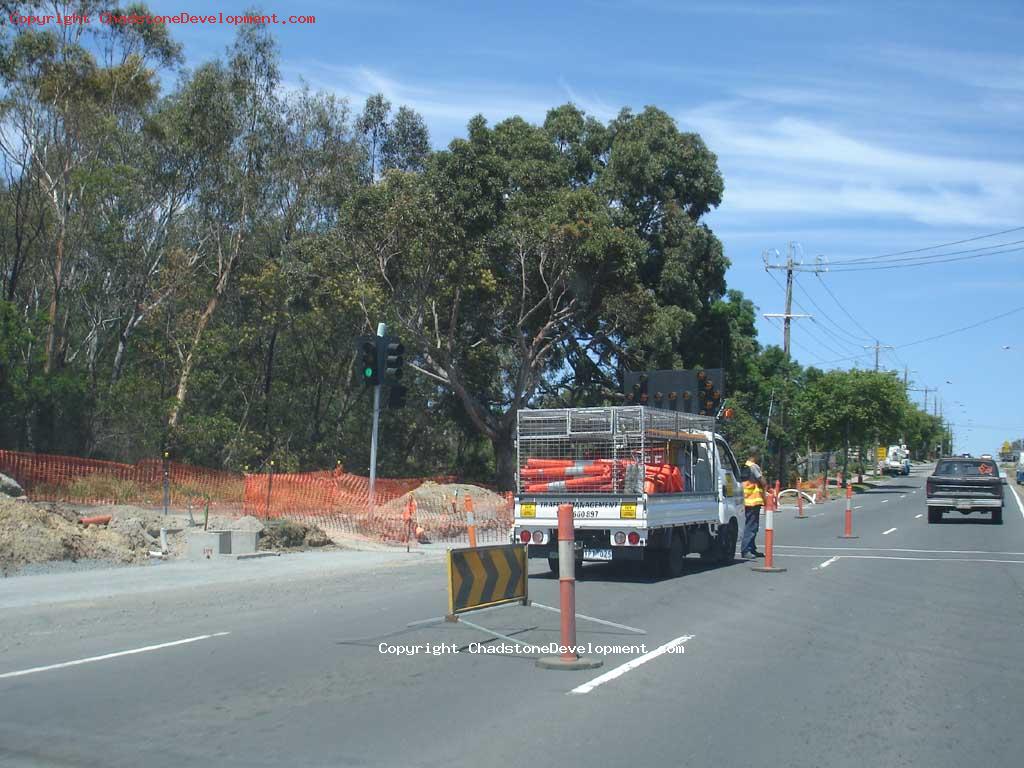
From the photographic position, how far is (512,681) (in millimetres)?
8469

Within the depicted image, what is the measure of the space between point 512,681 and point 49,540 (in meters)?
11.0

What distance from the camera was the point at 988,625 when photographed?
1173cm

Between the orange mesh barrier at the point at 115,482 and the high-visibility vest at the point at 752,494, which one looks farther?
the orange mesh barrier at the point at 115,482

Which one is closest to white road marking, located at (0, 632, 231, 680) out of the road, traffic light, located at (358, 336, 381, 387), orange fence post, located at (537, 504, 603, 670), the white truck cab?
the road

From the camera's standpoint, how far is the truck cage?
14.9 meters

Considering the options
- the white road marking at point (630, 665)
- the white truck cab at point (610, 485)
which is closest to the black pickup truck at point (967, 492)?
the white truck cab at point (610, 485)

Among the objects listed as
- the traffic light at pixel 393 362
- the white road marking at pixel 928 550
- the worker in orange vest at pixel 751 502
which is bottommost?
the white road marking at pixel 928 550

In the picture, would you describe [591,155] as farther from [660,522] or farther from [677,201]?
[660,522]

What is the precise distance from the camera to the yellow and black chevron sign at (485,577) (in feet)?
33.1

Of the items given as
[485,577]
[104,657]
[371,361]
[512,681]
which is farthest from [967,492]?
[104,657]

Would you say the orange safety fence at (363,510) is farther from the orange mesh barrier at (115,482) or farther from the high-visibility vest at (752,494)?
the high-visibility vest at (752,494)

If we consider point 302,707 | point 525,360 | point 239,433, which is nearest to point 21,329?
point 239,433

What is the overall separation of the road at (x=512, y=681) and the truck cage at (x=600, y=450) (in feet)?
4.93

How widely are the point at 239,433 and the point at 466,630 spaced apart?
28362 mm
